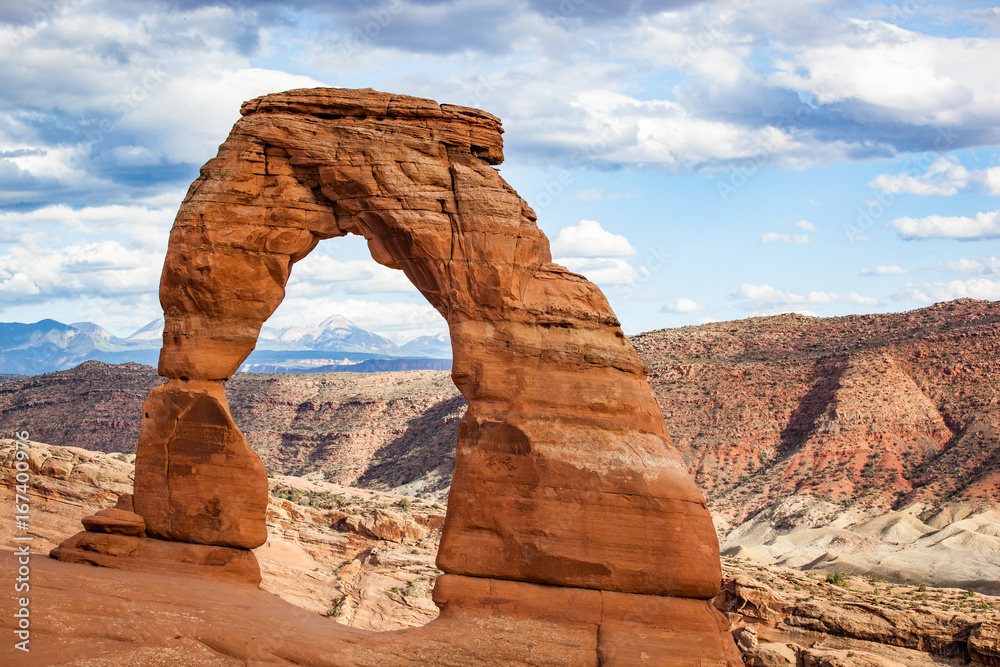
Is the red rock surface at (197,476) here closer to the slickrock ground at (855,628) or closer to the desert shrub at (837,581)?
the slickrock ground at (855,628)

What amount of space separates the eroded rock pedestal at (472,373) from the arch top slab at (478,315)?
0.03m

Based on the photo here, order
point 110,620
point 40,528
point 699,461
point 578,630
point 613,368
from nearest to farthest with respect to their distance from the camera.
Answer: point 110,620 → point 578,630 → point 613,368 → point 40,528 → point 699,461

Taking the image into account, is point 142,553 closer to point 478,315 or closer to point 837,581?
point 478,315

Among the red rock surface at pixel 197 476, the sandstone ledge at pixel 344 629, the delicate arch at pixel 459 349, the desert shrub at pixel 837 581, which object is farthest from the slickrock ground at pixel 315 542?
the desert shrub at pixel 837 581

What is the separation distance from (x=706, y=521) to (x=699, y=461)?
4232 centimetres

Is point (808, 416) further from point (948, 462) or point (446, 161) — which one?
point (446, 161)

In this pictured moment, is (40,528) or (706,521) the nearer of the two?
(706,521)

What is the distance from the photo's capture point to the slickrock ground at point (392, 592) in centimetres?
1989

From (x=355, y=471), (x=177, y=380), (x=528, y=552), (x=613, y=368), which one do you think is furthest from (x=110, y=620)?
(x=355, y=471)

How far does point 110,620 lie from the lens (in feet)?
42.5

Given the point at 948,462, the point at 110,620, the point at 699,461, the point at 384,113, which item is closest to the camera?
the point at 110,620

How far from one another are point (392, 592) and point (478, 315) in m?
12.2

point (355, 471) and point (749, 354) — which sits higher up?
point (749, 354)

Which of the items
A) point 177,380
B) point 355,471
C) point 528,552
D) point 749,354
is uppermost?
point 749,354
